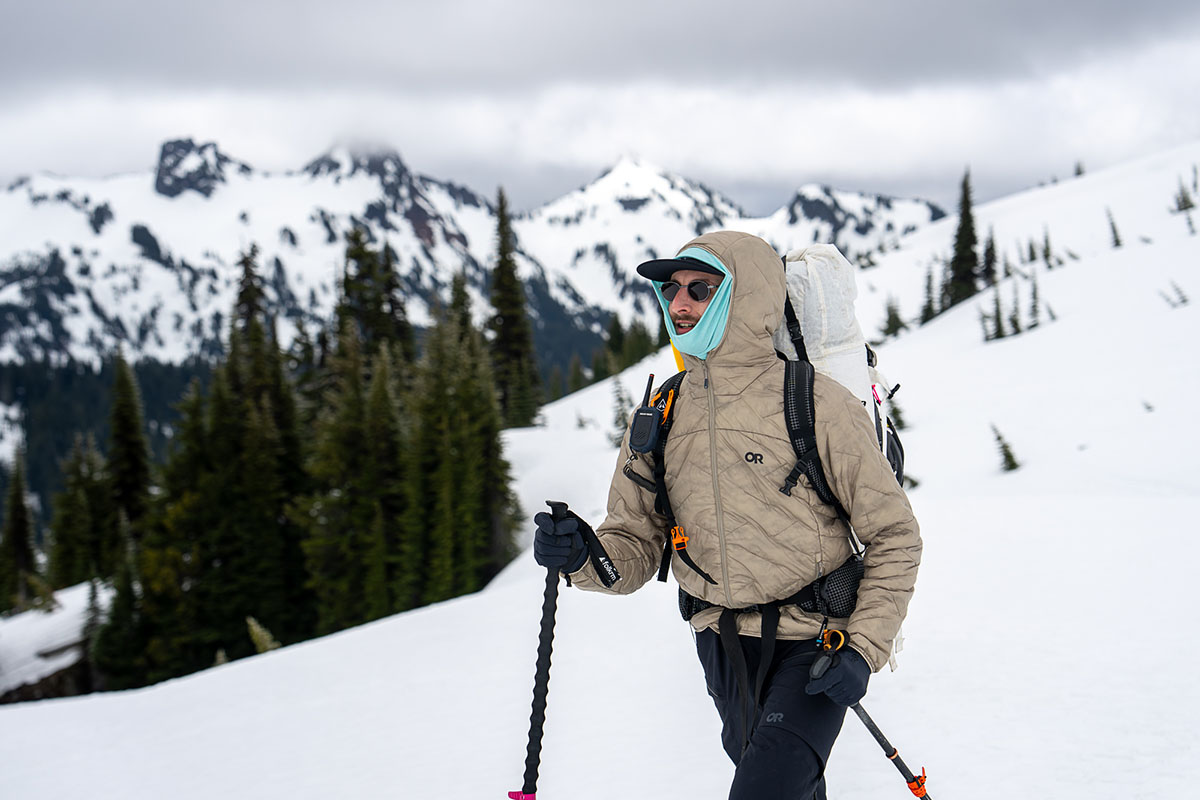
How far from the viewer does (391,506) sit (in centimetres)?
2258

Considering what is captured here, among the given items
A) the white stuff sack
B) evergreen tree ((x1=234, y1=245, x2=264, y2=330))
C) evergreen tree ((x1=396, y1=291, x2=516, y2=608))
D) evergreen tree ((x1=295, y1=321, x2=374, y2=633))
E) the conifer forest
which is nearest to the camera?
the white stuff sack

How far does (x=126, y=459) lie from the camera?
36750 mm

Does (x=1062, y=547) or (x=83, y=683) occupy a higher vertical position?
(x=1062, y=547)

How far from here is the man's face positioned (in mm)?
2693

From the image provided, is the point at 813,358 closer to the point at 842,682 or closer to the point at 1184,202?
the point at 842,682

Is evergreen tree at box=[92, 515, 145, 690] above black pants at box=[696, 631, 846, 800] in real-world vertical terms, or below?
below

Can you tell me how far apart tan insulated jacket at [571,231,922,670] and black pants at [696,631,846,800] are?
0.10 meters

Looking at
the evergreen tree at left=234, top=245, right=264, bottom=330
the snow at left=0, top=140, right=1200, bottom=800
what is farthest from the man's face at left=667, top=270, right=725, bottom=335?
the evergreen tree at left=234, top=245, right=264, bottom=330

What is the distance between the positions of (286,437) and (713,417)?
28.5 metres

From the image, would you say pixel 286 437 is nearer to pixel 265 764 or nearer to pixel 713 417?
pixel 265 764

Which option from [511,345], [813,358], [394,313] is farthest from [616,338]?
[813,358]

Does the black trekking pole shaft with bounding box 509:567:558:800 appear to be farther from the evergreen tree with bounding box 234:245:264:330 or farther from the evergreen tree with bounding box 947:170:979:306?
the evergreen tree with bounding box 947:170:979:306

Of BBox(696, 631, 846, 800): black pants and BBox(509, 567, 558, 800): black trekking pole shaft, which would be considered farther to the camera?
BBox(509, 567, 558, 800): black trekking pole shaft

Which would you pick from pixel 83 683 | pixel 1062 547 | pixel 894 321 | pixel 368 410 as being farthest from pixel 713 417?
pixel 894 321
